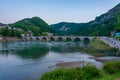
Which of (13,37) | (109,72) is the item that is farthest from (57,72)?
(13,37)

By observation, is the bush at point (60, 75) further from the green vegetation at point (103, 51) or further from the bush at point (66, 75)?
the green vegetation at point (103, 51)

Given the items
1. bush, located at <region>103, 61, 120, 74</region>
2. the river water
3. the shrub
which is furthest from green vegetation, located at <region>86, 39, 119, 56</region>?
the shrub

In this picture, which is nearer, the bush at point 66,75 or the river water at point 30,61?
the bush at point 66,75

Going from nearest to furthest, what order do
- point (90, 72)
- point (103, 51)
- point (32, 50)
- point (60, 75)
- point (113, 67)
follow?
point (60, 75) < point (90, 72) < point (113, 67) < point (103, 51) < point (32, 50)

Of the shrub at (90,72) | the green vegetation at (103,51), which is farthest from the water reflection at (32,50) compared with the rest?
the shrub at (90,72)

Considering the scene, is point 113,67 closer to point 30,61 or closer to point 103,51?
point 30,61

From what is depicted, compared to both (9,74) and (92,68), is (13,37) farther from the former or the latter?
(92,68)

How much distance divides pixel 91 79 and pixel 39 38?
14917cm

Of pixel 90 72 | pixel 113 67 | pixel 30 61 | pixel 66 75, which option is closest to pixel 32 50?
pixel 30 61

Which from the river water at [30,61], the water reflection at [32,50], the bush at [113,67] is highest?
the bush at [113,67]

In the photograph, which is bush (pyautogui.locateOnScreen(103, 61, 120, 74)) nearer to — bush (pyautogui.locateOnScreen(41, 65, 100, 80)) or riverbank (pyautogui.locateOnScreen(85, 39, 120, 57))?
bush (pyautogui.locateOnScreen(41, 65, 100, 80))

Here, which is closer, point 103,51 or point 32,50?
point 103,51

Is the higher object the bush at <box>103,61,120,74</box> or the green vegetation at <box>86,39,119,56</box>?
the bush at <box>103,61,120,74</box>

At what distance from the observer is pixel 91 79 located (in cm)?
2223
